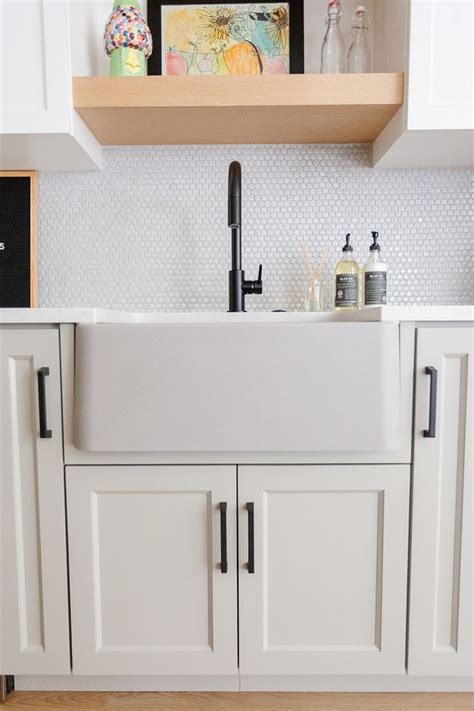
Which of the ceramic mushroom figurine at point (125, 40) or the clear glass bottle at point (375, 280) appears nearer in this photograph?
the ceramic mushroom figurine at point (125, 40)

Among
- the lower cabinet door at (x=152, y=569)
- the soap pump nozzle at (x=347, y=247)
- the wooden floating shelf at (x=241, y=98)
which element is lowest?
the lower cabinet door at (x=152, y=569)

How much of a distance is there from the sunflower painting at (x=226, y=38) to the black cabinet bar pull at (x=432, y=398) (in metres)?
0.99

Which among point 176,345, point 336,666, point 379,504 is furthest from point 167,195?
point 336,666

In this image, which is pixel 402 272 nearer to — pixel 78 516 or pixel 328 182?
pixel 328 182

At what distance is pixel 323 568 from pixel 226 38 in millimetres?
1462

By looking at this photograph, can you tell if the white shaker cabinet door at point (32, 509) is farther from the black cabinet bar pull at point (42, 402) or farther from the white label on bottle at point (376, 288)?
the white label on bottle at point (376, 288)

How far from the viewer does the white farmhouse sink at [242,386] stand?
0.91m

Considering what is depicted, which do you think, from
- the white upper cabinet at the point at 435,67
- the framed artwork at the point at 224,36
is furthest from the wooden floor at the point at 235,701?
the framed artwork at the point at 224,36

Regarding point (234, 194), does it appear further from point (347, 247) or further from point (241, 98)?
point (347, 247)

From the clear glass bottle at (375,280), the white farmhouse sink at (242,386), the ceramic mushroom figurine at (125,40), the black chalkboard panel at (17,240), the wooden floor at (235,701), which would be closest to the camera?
the white farmhouse sink at (242,386)

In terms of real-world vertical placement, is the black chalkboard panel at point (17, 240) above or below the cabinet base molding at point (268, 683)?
Result: above

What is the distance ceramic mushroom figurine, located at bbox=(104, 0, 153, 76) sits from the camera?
1.18 m

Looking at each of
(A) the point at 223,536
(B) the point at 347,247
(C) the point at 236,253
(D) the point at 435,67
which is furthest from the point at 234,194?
(A) the point at 223,536

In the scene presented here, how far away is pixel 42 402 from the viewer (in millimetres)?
953
